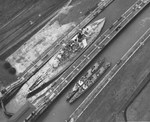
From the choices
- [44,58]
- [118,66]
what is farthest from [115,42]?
[44,58]

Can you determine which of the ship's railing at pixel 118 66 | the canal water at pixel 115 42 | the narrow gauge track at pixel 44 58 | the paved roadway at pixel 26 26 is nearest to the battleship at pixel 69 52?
the narrow gauge track at pixel 44 58

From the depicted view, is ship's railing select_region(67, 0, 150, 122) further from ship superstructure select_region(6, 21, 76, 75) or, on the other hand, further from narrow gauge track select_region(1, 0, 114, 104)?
ship superstructure select_region(6, 21, 76, 75)

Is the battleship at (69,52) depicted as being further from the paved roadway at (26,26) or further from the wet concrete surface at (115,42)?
the paved roadway at (26,26)

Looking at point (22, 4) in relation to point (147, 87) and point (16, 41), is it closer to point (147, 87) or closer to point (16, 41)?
point (16, 41)

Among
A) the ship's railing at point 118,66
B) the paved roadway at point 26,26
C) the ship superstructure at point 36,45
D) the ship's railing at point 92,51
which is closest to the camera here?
the ship's railing at point 118,66

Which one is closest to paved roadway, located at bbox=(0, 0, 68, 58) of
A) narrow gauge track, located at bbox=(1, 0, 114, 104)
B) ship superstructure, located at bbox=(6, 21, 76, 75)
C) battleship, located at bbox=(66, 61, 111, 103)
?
ship superstructure, located at bbox=(6, 21, 76, 75)

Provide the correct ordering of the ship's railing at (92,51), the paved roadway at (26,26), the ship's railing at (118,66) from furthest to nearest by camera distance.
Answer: the paved roadway at (26,26)
the ship's railing at (92,51)
the ship's railing at (118,66)

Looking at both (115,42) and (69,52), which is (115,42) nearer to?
(115,42)

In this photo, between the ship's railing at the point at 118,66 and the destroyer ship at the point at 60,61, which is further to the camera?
the destroyer ship at the point at 60,61
